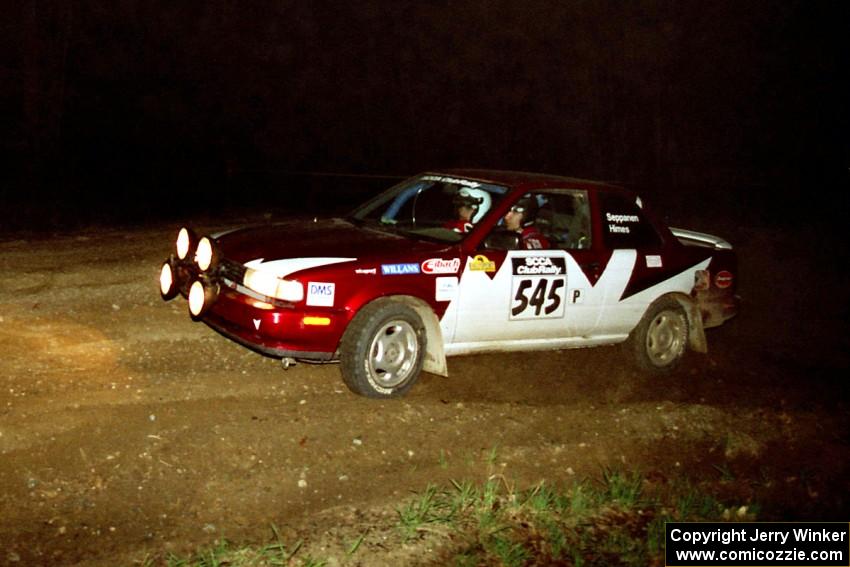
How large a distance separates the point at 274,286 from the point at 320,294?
306 millimetres

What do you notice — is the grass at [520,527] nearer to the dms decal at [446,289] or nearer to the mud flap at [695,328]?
the dms decal at [446,289]

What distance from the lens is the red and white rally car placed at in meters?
5.88

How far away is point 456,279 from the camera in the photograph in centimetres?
633

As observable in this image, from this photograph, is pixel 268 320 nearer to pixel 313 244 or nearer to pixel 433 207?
pixel 313 244

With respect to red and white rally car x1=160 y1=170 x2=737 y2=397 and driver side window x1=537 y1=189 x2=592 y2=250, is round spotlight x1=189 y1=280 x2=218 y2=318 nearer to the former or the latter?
red and white rally car x1=160 y1=170 x2=737 y2=397

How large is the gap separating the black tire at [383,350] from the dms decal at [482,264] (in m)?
0.58

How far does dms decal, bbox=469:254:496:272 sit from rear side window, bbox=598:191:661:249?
4.04 feet

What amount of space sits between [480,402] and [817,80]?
4192 cm

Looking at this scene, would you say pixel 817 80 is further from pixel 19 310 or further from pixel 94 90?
pixel 19 310

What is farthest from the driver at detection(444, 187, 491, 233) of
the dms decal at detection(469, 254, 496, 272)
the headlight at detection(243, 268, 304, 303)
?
the headlight at detection(243, 268, 304, 303)

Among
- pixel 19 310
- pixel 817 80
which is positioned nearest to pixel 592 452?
pixel 19 310

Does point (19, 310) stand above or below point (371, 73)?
below

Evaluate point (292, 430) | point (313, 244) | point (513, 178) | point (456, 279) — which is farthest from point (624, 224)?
point (292, 430)

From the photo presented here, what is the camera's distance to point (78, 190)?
16.5m
